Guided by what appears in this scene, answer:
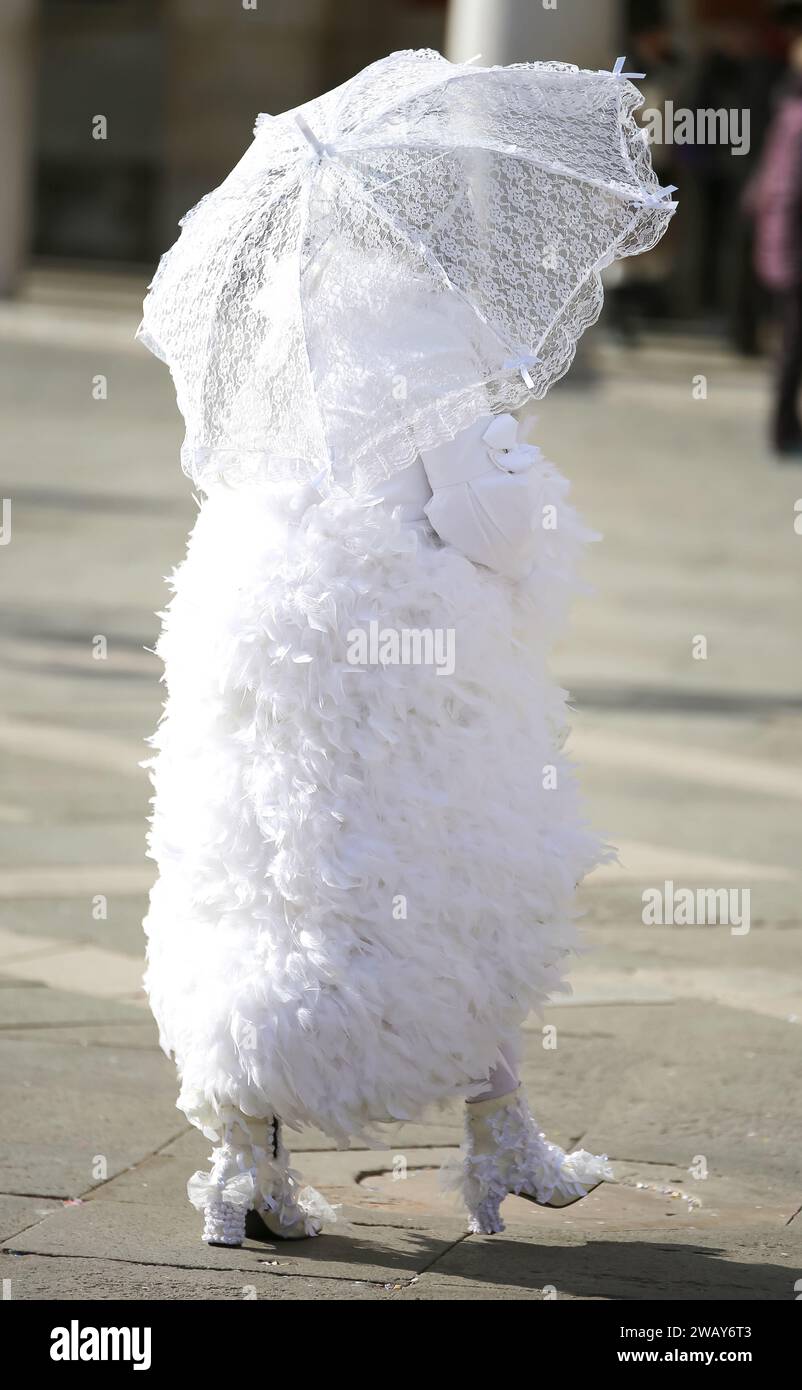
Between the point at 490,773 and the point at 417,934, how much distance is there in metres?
0.32

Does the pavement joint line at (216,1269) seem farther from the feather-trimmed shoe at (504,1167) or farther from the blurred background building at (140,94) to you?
the blurred background building at (140,94)

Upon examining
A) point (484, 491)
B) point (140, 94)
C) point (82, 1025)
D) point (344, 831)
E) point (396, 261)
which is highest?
point (140, 94)

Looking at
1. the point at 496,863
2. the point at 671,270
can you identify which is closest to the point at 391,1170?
the point at 496,863

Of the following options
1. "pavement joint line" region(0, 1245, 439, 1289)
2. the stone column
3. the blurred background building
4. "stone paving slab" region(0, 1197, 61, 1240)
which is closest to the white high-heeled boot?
"pavement joint line" region(0, 1245, 439, 1289)

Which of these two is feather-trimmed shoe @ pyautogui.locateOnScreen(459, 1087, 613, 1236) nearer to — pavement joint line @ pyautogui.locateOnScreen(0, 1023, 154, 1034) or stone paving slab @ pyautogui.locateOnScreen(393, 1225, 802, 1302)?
stone paving slab @ pyautogui.locateOnScreen(393, 1225, 802, 1302)

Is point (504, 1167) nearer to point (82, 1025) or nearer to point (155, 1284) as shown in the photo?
point (155, 1284)

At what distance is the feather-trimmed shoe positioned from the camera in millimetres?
4145

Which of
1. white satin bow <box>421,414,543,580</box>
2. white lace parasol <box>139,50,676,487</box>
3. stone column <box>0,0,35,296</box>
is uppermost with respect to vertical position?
stone column <box>0,0,35,296</box>

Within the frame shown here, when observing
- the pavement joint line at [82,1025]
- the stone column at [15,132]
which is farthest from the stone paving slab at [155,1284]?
the stone column at [15,132]

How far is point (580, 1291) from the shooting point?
386cm

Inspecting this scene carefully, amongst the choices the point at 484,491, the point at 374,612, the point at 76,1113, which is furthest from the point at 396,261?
the point at 76,1113

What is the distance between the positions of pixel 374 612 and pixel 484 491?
293mm

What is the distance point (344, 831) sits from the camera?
12.8 feet

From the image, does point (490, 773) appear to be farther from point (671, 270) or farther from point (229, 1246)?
point (671, 270)
